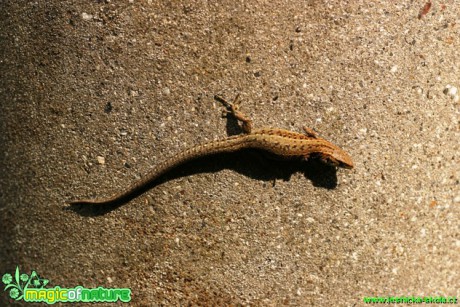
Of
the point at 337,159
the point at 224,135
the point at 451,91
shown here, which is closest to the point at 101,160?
the point at 224,135

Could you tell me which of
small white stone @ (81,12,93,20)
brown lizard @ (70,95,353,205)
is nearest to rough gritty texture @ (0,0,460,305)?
small white stone @ (81,12,93,20)

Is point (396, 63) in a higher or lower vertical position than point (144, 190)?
higher

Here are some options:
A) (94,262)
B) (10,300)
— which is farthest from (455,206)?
(10,300)

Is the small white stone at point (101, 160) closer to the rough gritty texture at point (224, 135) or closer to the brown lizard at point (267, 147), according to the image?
the rough gritty texture at point (224, 135)

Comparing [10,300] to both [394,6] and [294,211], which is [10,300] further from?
[394,6]

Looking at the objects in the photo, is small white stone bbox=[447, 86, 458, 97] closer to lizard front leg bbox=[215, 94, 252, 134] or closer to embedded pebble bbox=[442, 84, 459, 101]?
embedded pebble bbox=[442, 84, 459, 101]
